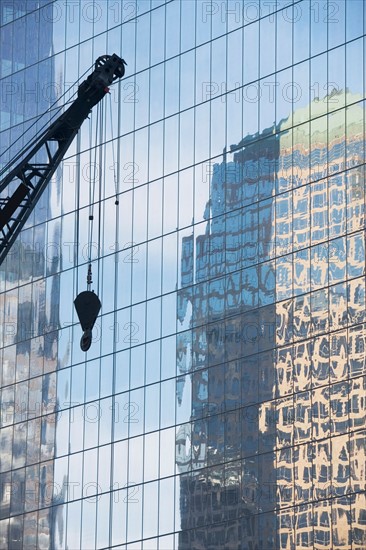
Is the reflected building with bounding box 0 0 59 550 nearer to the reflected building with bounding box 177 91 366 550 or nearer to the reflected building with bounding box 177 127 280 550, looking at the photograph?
the reflected building with bounding box 177 127 280 550

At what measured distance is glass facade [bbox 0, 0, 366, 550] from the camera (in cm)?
8788

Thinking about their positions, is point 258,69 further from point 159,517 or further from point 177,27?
point 159,517

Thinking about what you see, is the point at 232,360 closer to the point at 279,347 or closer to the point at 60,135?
the point at 279,347

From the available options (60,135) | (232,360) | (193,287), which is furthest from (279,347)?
(60,135)

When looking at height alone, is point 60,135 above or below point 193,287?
below

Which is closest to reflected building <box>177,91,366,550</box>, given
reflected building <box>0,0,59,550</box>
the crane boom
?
reflected building <box>0,0,59,550</box>

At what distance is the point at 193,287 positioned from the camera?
9688cm

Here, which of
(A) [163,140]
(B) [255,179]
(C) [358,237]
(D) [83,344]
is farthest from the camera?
(A) [163,140]

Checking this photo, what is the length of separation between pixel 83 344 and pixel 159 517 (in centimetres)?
2893

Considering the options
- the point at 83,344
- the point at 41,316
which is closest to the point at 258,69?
the point at 41,316

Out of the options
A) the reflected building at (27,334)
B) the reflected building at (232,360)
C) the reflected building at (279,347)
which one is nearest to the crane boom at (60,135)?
the reflected building at (279,347)

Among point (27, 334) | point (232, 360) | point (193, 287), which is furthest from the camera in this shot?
point (27, 334)

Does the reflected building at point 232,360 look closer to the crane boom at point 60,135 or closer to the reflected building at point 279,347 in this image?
the reflected building at point 279,347

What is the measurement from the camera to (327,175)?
89.8 metres
